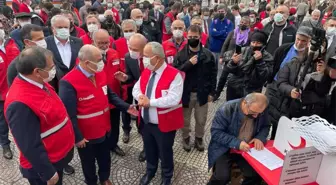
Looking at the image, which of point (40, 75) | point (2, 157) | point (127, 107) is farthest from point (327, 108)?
point (2, 157)

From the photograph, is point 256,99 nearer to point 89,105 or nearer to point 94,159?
point 89,105

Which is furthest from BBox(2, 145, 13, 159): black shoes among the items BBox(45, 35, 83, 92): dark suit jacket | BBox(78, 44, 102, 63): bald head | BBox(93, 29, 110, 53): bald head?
BBox(78, 44, 102, 63): bald head

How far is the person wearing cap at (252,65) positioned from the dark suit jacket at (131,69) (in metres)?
1.40

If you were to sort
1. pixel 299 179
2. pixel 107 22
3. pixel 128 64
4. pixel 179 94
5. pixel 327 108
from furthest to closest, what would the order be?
pixel 107 22 → pixel 128 64 → pixel 327 108 → pixel 179 94 → pixel 299 179

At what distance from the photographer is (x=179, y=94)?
306 cm

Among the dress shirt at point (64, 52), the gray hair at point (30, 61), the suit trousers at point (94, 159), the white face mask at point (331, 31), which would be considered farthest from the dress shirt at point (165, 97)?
the white face mask at point (331, 31)

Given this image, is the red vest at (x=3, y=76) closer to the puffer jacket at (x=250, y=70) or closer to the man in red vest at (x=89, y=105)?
the man in red vest at (x=89, y=105)

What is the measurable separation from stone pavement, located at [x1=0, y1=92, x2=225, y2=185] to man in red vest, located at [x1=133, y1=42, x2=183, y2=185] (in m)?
0.48

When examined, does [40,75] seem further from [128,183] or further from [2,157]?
[2,157]

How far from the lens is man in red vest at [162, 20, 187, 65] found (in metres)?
4.19

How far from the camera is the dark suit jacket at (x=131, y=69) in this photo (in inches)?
152

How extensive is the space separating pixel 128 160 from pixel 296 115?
8.22ft

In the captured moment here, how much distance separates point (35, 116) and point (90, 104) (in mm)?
773

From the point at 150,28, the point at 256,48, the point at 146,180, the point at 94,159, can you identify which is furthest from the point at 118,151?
the point at 150,28
